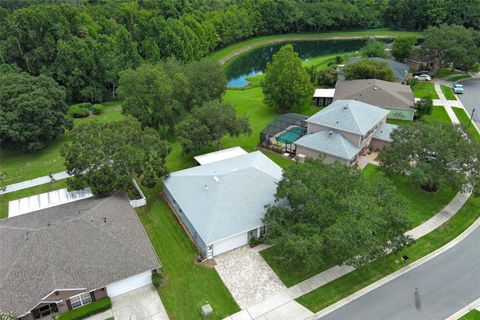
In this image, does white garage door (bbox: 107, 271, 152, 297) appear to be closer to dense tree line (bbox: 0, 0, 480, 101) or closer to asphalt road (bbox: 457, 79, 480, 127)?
dense tree line (bbox: 0, 0, 480, 101)

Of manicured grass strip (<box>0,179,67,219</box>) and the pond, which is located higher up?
manicured grass strip (<box>0,179,67,219</box>)

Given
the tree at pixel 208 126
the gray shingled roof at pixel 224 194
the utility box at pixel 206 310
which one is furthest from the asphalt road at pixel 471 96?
the utility box at pixel 206 310

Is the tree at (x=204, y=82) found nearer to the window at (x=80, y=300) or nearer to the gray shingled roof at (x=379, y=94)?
the gray shingled roof at (x=379, y=94)

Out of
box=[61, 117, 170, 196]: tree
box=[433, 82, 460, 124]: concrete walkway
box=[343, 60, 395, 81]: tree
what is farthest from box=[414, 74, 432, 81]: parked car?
box=[61, 117, 170, 196]: tree

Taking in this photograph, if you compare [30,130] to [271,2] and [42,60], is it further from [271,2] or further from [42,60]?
[271,2]

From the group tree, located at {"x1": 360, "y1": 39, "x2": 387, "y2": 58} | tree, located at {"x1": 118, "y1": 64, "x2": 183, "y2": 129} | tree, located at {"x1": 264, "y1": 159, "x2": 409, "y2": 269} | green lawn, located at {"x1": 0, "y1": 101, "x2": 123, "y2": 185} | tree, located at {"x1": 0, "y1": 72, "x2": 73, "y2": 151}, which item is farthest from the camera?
tree, located at {"x1": 360, "y1": 39, "x2": 387, "y2": 58}

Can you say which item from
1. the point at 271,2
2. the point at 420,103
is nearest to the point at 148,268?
the point at 420,103
